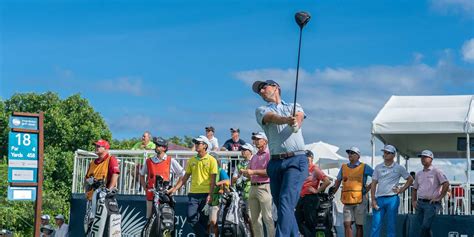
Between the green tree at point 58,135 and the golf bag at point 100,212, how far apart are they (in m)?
31.3

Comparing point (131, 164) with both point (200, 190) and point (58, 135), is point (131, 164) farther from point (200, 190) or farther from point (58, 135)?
point (58, 135)

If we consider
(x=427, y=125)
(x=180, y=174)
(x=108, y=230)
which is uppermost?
(x=427, y=125)

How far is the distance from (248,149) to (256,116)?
5822 millimetres

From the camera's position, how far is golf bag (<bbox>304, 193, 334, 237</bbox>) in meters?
13.5

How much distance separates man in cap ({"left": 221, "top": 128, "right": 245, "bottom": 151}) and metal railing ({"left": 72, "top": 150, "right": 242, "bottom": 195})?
2.24 ft

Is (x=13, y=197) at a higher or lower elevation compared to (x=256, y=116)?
lower

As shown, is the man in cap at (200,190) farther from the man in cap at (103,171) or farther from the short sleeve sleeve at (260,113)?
the short sleeve sleeve at (260,113)

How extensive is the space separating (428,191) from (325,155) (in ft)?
27.1

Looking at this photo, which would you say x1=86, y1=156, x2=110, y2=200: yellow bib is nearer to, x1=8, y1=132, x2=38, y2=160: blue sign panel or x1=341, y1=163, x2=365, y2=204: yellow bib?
x1=8, y1=132, x2=38, y2=160: blue sign panel

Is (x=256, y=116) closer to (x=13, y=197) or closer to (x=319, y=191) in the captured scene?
(x=319, y=191)

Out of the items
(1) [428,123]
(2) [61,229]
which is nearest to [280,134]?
(1) [428,123]

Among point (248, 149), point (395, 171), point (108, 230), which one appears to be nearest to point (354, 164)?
point (395, 171)

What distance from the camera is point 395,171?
13.4 metres

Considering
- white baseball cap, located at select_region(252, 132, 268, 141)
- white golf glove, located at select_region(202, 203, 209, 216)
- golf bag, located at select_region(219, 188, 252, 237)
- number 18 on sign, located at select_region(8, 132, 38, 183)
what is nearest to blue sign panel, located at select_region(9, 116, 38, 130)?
number 18 on sign, located at select_region(8, 132, 38, 183)
